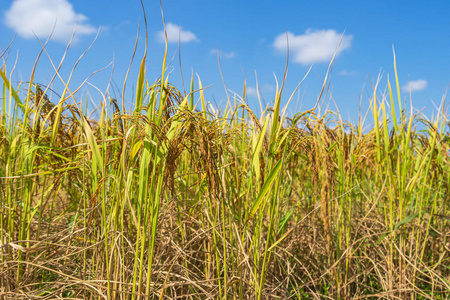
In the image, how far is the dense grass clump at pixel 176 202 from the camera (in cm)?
113

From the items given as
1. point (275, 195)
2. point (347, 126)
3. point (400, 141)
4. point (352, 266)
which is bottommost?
point (352, 266)

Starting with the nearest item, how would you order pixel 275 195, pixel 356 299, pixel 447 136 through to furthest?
pixel 275 195
pixel 356 299
pixel 447 136

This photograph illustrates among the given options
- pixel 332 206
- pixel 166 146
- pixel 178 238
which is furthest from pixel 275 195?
pixel 332 206

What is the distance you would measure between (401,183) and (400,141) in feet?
0.65

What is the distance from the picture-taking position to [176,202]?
1625 mm

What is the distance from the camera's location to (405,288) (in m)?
1.84

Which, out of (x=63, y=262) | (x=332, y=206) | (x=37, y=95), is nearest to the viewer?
(x=37, y=95)

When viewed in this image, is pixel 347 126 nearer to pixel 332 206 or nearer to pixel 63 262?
pixel 332 206

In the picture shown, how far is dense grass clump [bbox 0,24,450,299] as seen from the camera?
113 cm

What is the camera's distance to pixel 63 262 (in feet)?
5.57

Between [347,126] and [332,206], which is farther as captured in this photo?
[347,126]

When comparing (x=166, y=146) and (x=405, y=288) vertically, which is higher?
(x=166, y=146)

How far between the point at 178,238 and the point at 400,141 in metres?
1.12

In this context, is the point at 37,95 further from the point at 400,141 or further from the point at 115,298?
the point at 400,141
